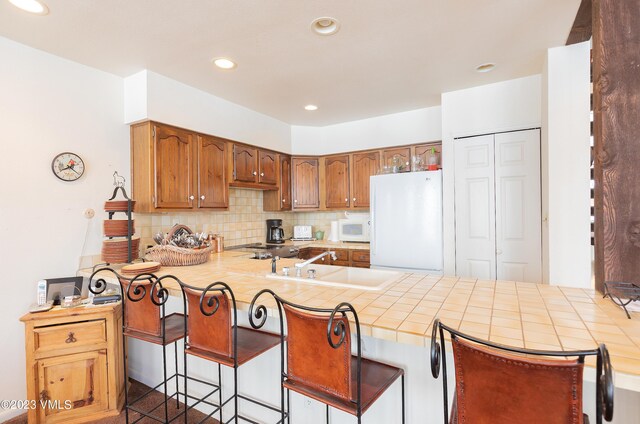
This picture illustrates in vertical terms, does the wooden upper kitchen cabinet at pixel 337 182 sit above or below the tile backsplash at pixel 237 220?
above

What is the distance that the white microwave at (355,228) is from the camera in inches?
157

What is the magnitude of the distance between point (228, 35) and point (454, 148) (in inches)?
85.9

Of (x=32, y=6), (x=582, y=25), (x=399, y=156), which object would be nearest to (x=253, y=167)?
(x=399, y=156)

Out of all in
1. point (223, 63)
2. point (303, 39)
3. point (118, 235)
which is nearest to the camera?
point (303, 39)

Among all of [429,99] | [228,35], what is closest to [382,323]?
[228,35]

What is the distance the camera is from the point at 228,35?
1.96 m

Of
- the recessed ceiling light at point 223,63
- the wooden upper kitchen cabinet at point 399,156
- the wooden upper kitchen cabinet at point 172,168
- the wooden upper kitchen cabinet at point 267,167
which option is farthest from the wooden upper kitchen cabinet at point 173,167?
the wooden upper kitchen cabinet at point 399,156

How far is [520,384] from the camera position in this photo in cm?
73

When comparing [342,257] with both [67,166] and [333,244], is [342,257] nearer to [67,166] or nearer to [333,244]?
[333,244]

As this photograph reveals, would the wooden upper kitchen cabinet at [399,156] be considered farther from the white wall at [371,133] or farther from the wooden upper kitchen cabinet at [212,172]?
the wooden upper kitchen cabinet at [212,172]

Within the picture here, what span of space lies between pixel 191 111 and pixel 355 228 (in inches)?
92.0

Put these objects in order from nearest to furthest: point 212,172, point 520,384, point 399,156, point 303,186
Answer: point 520,384, point 212,172, point 399,156, point 303,186

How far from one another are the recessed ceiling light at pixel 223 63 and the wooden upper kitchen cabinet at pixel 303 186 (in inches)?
71.2

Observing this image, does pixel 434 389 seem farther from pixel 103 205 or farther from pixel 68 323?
pixel 103 205
